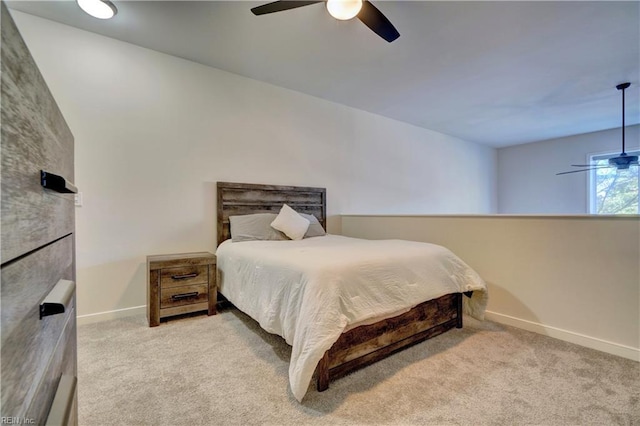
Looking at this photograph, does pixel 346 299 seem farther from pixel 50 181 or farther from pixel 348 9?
pixel 348 9

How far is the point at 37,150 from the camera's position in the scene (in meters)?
0.52

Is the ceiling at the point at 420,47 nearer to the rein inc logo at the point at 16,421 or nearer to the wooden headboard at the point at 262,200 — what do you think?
the wooden headboard at the point at 262,200

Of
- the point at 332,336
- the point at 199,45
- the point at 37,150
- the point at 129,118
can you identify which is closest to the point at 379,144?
the point at 199,45

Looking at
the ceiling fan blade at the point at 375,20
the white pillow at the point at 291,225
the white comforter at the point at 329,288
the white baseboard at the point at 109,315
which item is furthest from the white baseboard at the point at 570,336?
the white baseboard at the point at 109,315

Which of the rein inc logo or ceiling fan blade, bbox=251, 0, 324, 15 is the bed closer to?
the rein inc logo

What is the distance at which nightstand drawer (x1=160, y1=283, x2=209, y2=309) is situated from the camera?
2404 millimetres

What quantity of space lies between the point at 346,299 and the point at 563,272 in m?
1.85

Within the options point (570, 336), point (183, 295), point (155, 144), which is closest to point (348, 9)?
→ point (155, 144)

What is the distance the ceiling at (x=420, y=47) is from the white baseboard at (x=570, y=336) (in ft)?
8.48

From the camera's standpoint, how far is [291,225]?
3115 millimetres

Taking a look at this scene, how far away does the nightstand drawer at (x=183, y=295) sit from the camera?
240 centimetres

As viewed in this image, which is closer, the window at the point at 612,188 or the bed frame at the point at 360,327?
the bed frame at the point at 360,327

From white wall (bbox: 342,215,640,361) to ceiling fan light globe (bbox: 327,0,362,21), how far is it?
208 cm

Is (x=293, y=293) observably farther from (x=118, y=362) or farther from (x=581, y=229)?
(x=581, y=229)
